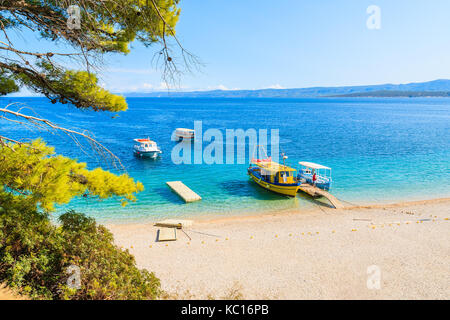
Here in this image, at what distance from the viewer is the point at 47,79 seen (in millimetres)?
6789

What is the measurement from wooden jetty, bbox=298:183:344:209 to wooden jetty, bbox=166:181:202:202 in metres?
9.40

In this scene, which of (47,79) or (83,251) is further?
(83,251)

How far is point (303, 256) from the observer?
12422 mm

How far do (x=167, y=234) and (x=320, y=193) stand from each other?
13787 mm

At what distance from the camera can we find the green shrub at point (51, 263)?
6.32 m

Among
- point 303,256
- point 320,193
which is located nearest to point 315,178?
point 320,193

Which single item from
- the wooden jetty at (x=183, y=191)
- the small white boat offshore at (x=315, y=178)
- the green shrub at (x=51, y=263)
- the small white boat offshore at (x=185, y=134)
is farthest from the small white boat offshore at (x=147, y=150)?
the green shrub at (x=51, y=263)

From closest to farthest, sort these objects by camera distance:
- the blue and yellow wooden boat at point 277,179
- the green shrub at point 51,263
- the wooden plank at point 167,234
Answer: the green shrub at point 51,263 < the wooden plank at point 167,234 < the blue and yellow wooden boat at point 277,179

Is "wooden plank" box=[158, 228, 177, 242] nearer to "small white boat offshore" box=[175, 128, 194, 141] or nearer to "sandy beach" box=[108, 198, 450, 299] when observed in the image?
"sandy beach" box=[108, 198, 450, 299]

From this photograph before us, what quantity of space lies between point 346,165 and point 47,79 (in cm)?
3255

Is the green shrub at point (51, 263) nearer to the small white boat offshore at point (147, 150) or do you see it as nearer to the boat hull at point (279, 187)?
the boat hull at point (279, 187)

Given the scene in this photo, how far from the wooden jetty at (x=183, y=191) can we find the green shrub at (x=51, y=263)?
13506 mm

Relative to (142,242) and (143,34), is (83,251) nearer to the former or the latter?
(143,34)
